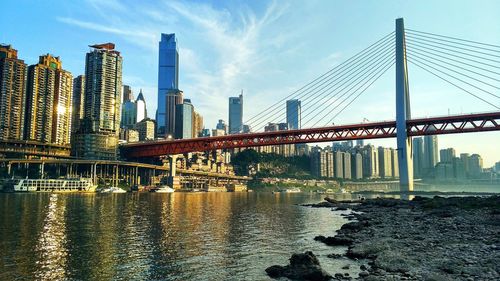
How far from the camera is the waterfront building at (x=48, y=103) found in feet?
541

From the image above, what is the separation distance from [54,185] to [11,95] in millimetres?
70114

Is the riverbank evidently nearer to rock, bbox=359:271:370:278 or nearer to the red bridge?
rock, bbox=359:271:370:278

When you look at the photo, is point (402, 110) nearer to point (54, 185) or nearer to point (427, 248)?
point (427, 248)

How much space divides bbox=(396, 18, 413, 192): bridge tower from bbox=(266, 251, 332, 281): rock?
246ft

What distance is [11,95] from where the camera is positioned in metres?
157

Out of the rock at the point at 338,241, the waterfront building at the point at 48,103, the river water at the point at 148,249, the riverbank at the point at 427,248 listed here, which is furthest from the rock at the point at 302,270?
the waterfront building at the point at 48,103

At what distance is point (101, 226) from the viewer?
33.9 metres

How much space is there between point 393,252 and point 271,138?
9597 cm

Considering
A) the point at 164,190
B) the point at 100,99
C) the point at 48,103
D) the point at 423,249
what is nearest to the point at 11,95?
the point at 48,103

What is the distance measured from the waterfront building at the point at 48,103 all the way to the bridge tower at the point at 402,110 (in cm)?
15065

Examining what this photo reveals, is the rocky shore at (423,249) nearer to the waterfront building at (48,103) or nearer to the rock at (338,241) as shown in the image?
the rock at (338,241)

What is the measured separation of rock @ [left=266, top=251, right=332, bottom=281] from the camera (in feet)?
52.3

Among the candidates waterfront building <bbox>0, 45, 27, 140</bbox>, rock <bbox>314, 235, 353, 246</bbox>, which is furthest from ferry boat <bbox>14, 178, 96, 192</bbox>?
rock <bbox>314, 235, 353, 246</bbox>

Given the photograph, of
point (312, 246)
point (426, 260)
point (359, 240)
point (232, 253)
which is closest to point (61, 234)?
point (232, 253)
